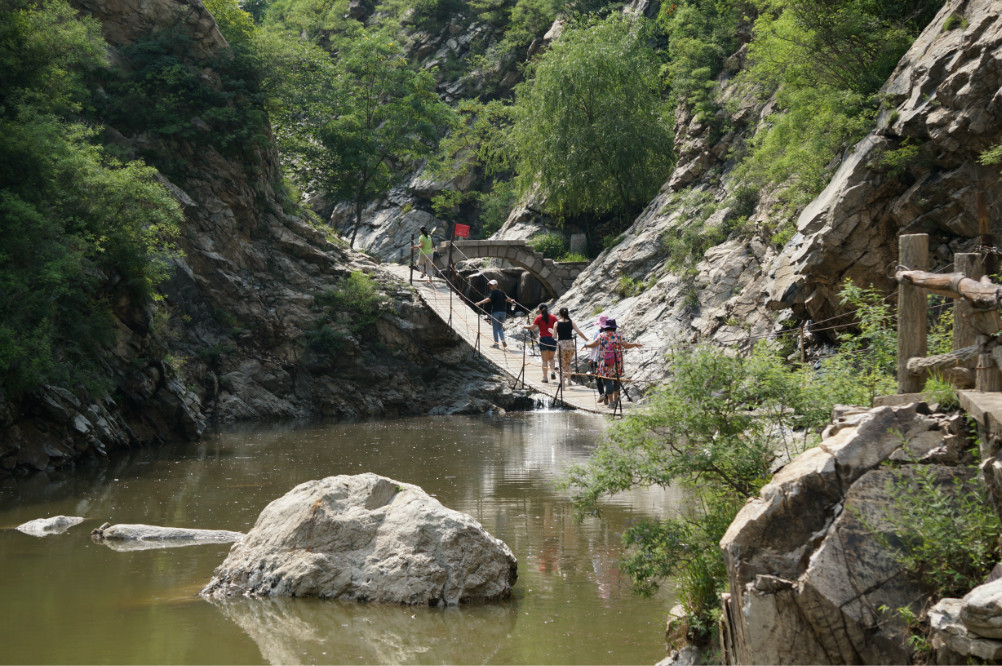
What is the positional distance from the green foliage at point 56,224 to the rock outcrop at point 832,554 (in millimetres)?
11566

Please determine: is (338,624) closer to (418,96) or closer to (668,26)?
(418,96)

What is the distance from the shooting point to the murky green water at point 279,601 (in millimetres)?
5684

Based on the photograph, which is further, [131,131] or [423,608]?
[131,131]

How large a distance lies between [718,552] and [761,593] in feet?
3.65

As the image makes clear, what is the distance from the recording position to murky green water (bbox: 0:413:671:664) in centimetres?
568

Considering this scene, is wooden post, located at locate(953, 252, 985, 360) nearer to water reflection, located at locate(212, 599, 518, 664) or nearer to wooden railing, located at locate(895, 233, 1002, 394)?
wooden railing, located at locate(895, 233, 1002, 394)

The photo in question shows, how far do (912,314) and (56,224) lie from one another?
12988mm

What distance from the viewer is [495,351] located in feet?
61.8

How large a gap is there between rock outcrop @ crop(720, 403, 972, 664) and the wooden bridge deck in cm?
661

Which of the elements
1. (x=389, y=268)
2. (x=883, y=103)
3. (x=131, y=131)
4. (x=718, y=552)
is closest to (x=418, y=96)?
(x=389, y=268)

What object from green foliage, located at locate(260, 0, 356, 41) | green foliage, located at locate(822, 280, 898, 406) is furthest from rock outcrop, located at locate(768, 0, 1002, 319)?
green foliage, located at locate(260, 0, 356, 41)

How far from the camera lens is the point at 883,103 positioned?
1472 centimetres

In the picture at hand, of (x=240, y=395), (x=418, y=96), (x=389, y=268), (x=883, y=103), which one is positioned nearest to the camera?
(x=883, y=103)

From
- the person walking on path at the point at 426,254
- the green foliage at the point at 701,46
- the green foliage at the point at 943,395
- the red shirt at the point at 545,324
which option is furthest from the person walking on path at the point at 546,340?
the green foliage at the point at 701,46
